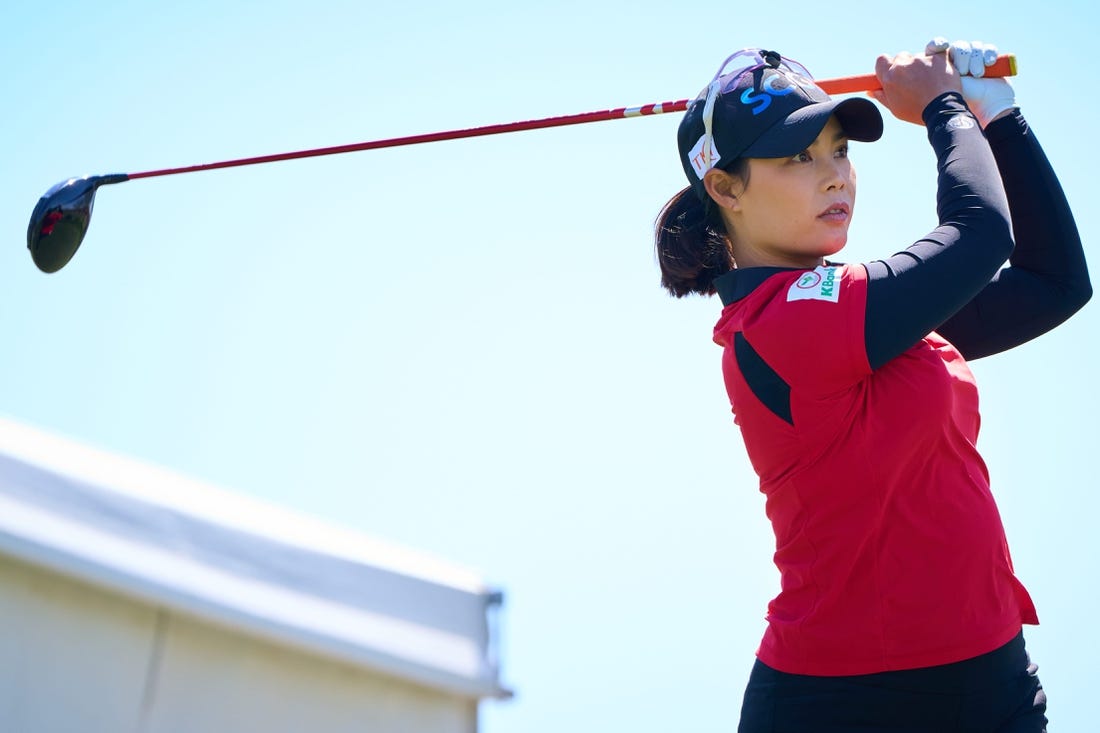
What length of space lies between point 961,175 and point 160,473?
4.92 feet

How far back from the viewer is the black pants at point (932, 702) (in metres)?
2.15

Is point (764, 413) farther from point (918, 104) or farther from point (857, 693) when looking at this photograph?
point (918, 104)

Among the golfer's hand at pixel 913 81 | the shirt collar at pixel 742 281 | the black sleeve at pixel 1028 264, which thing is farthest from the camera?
the black sleeve at pixel 1028 264

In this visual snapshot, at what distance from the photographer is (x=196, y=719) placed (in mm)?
1759

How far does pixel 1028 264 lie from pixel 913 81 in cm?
50

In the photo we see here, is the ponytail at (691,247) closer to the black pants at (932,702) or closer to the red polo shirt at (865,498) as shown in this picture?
the red polo shirt at (865,498)

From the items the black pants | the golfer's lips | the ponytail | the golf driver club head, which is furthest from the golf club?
the black pants

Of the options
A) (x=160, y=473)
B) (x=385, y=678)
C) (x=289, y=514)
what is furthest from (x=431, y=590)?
(x=160, y=473)

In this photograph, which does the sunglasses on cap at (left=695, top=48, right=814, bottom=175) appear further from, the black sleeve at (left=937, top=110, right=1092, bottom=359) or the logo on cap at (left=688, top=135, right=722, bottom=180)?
the black sleeve at (left=937, top=110, right=1092, bottom=359)

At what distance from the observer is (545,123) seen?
3.37 meters

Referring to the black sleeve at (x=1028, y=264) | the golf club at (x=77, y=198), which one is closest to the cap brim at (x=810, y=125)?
the black sleeve at (x=1028, y=264)

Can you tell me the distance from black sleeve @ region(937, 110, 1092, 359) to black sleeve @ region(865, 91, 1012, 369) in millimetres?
449

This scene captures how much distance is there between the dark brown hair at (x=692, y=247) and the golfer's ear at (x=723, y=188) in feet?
0.10

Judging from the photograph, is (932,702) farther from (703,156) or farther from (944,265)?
(703,156)
